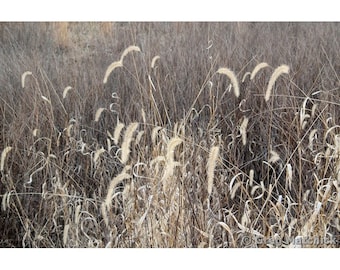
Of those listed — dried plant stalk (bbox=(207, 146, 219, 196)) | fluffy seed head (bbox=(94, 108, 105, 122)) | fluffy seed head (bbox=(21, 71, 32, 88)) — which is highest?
fluffy seed head (bbox=(21, 71, 32, 88))

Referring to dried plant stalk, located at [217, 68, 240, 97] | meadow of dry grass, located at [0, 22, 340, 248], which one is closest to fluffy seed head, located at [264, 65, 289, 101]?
meadow of dry grass, located at [0, 22, 340, 248]

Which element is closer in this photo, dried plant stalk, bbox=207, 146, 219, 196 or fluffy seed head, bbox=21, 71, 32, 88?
dried plant stalk, bbox=207, 146, 219, 196

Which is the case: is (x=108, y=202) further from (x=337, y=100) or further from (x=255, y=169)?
(x=337, y=100)

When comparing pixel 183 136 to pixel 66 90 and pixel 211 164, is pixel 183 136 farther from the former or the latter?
pixel 66 90

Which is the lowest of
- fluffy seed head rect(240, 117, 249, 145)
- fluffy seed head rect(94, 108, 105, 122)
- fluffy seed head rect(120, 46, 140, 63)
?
fluffy seed head rect(240, 117, 249, 145)

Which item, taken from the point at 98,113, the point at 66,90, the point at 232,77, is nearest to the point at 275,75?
the point at 232,77

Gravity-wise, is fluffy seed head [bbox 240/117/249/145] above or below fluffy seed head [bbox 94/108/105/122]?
below

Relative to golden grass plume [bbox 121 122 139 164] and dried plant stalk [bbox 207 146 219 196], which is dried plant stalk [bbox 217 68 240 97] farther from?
golden grass plume [bbox 121 122 139 164]

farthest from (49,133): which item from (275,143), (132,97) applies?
(275,143)

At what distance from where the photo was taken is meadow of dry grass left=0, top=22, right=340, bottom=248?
3.51 metres

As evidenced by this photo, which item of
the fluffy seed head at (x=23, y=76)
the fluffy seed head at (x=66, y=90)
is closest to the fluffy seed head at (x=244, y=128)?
the fluffy seed head at (x=66, y=90)

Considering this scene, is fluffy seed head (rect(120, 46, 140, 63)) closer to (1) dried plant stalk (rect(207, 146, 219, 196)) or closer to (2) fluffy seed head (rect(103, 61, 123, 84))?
(2) fluffy seed head (rect(103, 61, 123, 84))

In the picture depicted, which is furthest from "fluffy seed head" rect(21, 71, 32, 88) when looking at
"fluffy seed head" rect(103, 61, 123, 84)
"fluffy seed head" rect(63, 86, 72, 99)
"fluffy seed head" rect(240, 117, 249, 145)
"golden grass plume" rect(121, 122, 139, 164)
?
"fluffy seed head" rect(240, 117, 249, 145)
